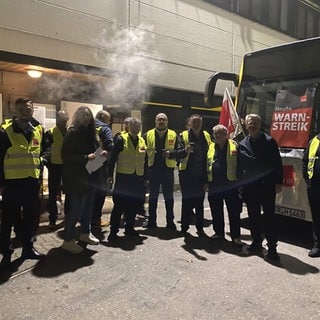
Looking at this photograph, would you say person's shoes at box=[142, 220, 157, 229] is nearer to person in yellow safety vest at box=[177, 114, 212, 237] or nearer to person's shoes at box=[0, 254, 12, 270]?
person in yellow safety vest at box=[177, 114, 212, 237]

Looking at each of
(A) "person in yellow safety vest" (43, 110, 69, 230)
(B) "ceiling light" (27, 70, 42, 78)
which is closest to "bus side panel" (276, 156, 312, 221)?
(A) "person in yellow safety vest" (43, 110, 69, 230)

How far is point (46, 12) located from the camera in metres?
8.41

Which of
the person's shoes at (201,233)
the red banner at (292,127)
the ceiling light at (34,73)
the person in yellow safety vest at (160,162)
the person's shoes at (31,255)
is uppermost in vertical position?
the ceiling light at (34,73)

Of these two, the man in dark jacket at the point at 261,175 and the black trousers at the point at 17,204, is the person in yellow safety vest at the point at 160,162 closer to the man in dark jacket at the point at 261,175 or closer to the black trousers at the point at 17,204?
the man in dark jacket at the point at 261,175

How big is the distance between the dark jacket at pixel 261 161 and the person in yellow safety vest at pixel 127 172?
1.48 metres

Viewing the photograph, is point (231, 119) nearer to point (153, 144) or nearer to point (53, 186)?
point (153, 144)

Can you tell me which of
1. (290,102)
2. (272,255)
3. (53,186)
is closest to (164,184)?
(53,186)

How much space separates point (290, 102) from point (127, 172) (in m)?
2.50

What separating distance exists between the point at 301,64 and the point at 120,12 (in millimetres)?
5501

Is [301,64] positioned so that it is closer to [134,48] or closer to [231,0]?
[134,48]

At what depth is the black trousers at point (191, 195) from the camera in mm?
5816

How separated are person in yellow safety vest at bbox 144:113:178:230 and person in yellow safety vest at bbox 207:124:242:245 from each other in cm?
68

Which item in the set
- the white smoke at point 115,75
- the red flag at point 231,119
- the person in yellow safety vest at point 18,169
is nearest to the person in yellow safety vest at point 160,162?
the red flag at point 231,119

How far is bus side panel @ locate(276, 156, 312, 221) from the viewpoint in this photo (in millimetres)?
5387
